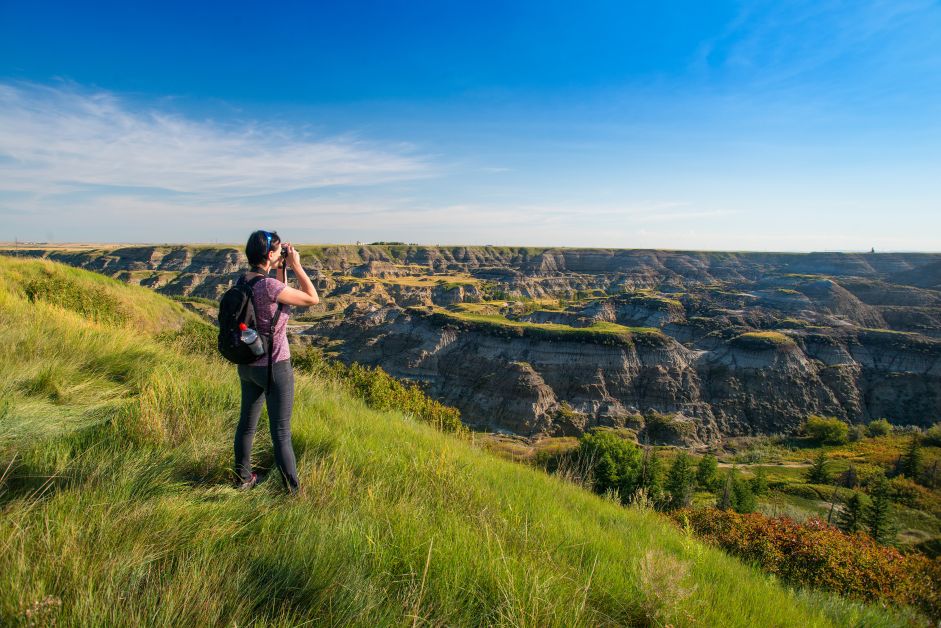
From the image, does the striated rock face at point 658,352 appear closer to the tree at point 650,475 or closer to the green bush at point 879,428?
the green bush at point 879,428

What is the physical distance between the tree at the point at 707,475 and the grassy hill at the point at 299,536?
132 ft

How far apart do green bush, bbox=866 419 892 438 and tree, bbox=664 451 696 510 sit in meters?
37.1

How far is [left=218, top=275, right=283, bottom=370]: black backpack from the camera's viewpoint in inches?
125

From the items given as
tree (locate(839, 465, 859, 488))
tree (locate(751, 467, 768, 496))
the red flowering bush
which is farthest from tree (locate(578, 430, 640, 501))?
tree (locate(839, 465, 859, 488))

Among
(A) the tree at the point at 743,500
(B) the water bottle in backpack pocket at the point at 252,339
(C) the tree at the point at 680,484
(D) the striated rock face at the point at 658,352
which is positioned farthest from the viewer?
(D) the striated rock face at the point at 658,352

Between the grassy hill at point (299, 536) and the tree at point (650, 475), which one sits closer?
the grassy hill at point (299, 536)

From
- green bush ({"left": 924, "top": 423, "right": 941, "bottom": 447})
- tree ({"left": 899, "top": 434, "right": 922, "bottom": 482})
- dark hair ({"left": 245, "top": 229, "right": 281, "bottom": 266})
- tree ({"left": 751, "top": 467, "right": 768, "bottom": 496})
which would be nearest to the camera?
dark hair ({"left": 245, "top": 229, "right": 281, "bottom": 266})

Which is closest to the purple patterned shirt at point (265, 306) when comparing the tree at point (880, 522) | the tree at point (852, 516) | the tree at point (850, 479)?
the tree at point (880, 522)

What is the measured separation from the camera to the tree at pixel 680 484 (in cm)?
3097

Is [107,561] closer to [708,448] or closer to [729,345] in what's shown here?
[708,448]

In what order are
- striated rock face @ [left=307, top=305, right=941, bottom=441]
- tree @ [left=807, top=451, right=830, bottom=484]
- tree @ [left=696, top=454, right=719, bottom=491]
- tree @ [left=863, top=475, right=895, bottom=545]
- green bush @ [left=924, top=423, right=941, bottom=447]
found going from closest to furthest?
tree @ [left=863, top=475, right=895, bottom=545] < tree @ [left=696, top=454, right=719, bottom=491] < tree @ [left=807, top=451, right=830, bottom=484] < green bush @ [left=924, top=423, right=941, bottom=447] < striated rock face @ [left=307, top=305, right=941, bottom=441]

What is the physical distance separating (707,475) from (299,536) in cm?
4448

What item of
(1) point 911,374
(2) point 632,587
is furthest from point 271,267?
(1) point 911,374

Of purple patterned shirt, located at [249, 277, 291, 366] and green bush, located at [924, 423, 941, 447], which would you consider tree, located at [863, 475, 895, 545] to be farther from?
purple patterned shirt, located at [249, 277, 291, 366]
